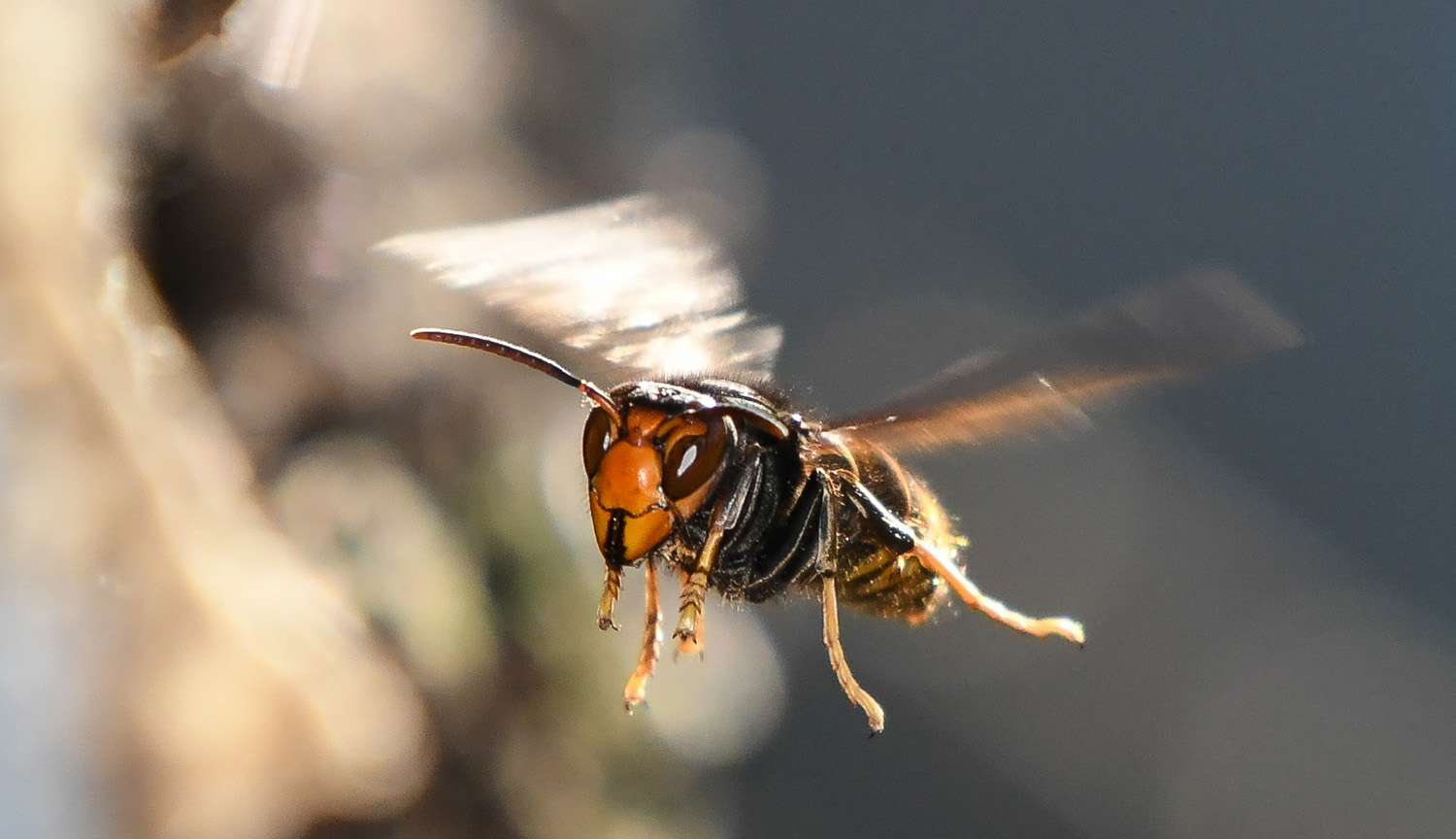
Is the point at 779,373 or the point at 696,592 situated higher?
the point at 779,373

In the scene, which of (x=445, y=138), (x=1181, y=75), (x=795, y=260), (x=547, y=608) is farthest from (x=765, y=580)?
(x=1181, y=75)

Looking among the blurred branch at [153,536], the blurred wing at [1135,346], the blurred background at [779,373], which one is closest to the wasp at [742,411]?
the blurred wing at [1135,346]

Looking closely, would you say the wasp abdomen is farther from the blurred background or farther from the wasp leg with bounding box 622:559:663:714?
the blurred background

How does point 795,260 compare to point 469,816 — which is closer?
point 469,816

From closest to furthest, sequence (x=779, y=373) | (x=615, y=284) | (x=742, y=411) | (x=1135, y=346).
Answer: (x=1135, y=346), (x=742, y=411), (x=615, y=284), (x=779, y=373)

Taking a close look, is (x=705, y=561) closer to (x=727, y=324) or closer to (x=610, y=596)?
(x=610, y=596)

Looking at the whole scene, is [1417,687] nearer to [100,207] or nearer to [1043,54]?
[1043,54]

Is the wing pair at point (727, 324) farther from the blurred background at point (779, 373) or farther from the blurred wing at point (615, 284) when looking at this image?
the blurred background at point (779, 373)

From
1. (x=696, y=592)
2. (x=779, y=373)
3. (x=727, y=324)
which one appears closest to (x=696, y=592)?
(x=696, y=592)
